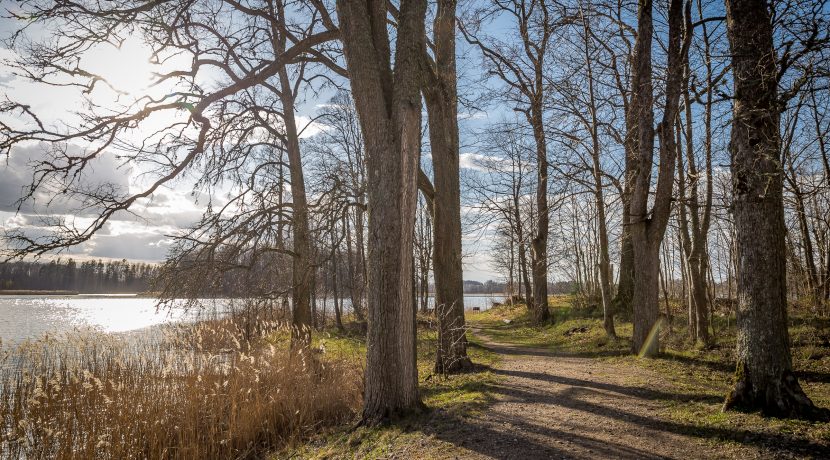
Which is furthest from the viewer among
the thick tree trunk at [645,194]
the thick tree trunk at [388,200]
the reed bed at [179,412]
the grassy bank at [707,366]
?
the thick tree trunk at [645,194]

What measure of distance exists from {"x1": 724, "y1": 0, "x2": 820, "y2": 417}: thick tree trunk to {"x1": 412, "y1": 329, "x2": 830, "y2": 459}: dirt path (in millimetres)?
843

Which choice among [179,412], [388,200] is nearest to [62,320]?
[179,412]

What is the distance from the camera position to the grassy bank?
160 inches

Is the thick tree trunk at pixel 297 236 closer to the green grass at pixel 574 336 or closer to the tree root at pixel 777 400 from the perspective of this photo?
the green grass at pixel 574 336

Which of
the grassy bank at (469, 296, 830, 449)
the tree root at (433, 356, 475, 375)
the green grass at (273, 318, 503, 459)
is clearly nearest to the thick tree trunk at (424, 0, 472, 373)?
the tree root at (433, 356, 475, 375)

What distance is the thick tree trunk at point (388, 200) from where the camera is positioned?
4.72 metres

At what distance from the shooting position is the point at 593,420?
4785mm

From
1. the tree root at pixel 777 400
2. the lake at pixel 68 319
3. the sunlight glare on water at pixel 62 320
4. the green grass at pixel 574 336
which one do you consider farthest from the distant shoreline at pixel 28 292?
the tree root at pixel 777 400

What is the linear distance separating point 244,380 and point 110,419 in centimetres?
174

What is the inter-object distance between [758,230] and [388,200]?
4.01 m

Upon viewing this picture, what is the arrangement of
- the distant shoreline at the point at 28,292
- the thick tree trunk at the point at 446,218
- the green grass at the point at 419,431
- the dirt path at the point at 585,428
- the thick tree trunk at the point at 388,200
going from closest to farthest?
1. the dirt path at the point at 585,428
2. the green grass at the point at 419,431
3. the thick tree trunk at the point at 388,200
4. the thick tree trunk at the point at 446,218
5. the distant shoreline at the point at 28,292

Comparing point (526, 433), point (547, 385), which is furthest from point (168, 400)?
point (547, 385)

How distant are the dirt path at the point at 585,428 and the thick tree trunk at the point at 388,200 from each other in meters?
0.70

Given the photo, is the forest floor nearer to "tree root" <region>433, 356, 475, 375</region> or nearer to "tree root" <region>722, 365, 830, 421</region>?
"tree root" <region>722, 365, 830, 421</region>
